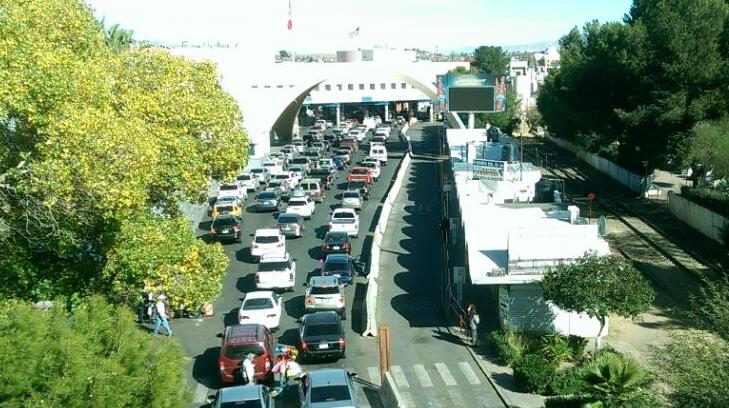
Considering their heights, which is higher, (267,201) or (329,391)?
(267,201)

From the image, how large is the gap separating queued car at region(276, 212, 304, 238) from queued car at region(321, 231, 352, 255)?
12.6ft

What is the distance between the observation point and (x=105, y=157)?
46.5 feet

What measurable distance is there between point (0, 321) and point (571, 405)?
1343 centimetres

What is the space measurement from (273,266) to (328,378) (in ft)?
43.9

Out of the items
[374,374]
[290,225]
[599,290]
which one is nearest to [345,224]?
[290,225]

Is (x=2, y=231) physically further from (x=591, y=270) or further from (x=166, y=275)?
(x=591, y=270)

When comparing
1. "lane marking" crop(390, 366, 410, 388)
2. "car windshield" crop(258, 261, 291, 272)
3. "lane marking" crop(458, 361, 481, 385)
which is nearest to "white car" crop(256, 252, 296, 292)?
"car windshield" crop(258, 261, 291, 272)

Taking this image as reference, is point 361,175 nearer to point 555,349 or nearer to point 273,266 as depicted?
point 273,266

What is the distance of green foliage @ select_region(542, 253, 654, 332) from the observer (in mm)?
22797

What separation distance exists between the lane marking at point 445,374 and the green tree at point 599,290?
12.2 ft

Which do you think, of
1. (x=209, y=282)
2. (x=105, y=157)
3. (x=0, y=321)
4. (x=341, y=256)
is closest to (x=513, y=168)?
(x=341, y=256)

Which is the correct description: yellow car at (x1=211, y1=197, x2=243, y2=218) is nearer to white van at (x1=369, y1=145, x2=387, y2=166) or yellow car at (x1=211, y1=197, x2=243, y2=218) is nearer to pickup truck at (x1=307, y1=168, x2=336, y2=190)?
pickup truck at (x1=307, y1=168, x2=336, y2=190)

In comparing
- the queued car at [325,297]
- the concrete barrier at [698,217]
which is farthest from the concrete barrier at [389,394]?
the concrete barrier at [698,217]

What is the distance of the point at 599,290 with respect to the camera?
22.8 m
